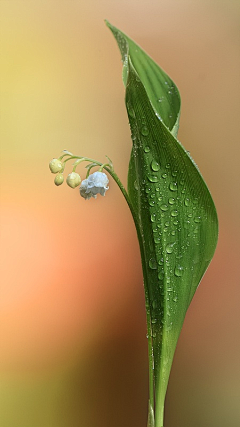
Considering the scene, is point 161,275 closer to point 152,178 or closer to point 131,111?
point 152,178

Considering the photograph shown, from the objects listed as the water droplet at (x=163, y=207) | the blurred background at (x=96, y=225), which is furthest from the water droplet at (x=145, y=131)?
the blurred background at (x=96, y=225)

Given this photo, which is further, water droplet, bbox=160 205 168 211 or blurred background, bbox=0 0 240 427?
blurred background, bbox=0 0 240 427

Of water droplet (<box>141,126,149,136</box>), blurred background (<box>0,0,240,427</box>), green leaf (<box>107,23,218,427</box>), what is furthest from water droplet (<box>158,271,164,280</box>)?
blurred background (<box>0,0,240,427</box>)

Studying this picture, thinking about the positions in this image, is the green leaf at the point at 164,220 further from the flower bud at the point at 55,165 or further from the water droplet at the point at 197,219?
the flower bud at the point at 55,165

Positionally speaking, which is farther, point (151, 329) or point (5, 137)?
point (5, 137)

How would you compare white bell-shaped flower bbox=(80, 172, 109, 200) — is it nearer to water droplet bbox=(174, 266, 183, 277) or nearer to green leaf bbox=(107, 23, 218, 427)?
green leaf bbox=(107, 23, 218, 427)

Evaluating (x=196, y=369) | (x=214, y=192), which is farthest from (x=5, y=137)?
(x=196, y=369)

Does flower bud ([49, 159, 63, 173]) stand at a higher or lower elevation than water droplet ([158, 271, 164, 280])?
higher

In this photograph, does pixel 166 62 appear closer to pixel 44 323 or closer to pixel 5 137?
pixel 5 137
